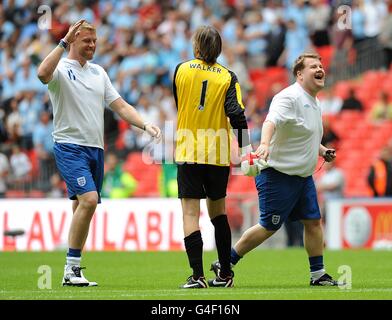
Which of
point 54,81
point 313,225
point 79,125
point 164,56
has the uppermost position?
point 164,56

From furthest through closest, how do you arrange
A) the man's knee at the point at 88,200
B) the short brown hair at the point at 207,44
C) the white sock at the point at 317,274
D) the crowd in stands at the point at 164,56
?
the crowd in stands at the point at 164,56 → the white sock at the point at 317,274 → the man's knee at the point at 88,200 → the short brown hair at the point at 207,44

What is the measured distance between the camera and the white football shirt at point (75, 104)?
1076cm

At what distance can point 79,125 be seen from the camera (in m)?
10.8

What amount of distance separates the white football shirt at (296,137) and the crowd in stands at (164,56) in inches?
487

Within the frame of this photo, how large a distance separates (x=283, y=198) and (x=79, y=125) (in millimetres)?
2076

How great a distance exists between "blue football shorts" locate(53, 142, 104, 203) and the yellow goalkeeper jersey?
41.0 inches

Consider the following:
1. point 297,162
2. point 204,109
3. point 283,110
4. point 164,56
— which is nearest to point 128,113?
point 204,109

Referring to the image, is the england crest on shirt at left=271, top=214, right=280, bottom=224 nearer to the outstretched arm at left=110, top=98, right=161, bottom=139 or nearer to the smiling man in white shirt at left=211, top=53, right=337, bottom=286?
the smiling man in white shirt at left=211, top=53, right=337, bottom=286

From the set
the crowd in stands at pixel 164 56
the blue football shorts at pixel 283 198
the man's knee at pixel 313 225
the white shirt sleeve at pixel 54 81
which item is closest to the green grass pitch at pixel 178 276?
the man's knee at pixel 313 225

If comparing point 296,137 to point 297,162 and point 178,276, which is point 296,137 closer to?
point 297,162

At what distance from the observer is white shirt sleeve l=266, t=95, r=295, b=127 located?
1031 centimetres

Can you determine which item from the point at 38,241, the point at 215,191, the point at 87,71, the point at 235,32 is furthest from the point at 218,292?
the point at 235,32

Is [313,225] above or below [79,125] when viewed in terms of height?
below

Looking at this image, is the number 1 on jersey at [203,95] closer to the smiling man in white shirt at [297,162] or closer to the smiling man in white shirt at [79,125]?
the smiling man in white shirt at [79,125]
